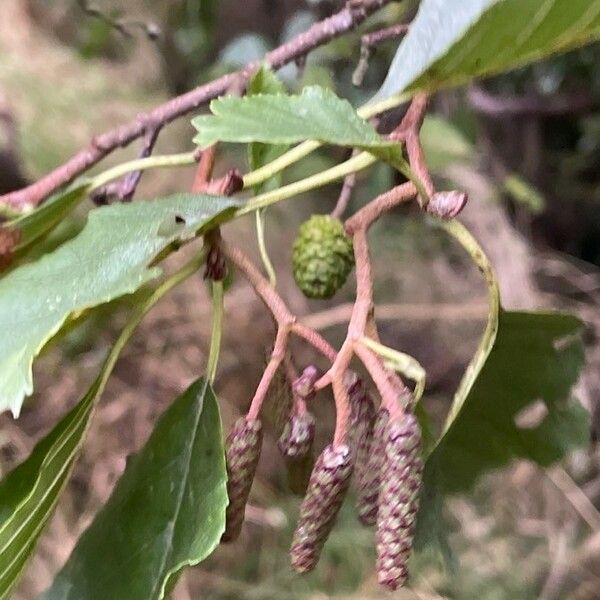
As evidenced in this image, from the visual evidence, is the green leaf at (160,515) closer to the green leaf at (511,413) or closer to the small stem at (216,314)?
the small stem at (216,314)

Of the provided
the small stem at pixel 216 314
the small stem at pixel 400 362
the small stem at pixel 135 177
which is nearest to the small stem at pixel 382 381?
the small stem at pixel 400 362

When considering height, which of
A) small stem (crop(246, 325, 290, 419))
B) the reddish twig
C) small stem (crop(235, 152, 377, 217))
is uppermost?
the reddish twig

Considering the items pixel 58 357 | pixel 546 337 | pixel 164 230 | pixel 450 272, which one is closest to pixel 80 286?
pixel 164 230

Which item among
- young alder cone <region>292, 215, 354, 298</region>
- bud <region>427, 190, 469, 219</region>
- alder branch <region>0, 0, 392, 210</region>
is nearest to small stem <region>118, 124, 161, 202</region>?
alder branch <region>0, 0, 392, 210</region>

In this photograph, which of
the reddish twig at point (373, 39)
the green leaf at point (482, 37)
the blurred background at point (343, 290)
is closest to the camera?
the green leaf at point (482, 37)

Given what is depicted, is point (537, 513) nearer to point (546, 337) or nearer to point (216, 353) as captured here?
point (546, 337)

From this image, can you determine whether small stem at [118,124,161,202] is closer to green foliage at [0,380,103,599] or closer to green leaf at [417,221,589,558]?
green foliage at [0,380,103,599]

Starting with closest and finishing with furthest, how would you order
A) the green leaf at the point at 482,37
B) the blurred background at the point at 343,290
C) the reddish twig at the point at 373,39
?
the green leaf at the point at 482,37 → the reddish twig at the point at 373,39 → the blurred background at the point at 343,290
